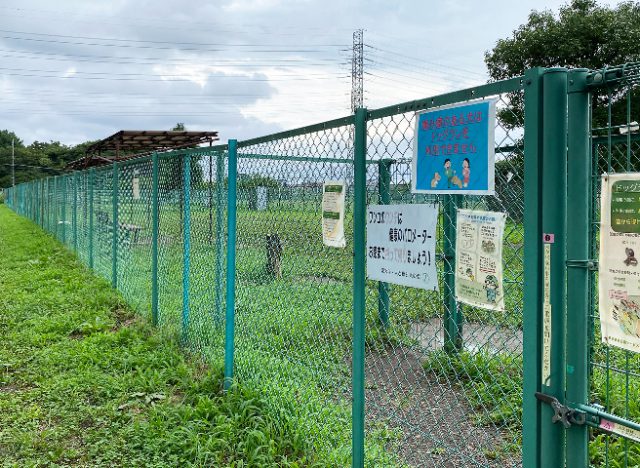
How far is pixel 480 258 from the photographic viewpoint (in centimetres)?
173

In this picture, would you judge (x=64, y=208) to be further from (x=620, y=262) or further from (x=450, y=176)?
(x=620, y=262)

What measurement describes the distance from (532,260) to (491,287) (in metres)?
0.16

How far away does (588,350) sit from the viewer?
1.57 meters

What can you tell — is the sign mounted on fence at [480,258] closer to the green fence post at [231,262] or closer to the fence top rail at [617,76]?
the fence top rail at [617,76]

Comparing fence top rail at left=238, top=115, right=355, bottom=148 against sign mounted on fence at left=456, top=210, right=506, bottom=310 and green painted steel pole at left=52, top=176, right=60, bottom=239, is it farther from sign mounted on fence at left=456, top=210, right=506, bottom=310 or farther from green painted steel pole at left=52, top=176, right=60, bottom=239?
green painted steel pole at left=52, top=176, right=60, bottom=239

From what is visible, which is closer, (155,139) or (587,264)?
(587,264)

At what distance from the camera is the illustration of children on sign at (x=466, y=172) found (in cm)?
181

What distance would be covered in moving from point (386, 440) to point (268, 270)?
4.55 feet

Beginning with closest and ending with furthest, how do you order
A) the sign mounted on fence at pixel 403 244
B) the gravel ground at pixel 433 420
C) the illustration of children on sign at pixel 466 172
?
1. the illustration of children on sign at pixel 466 172
2. the sign mounted on fence at pixel 403 244
3. the gravel ground at pixel 433 420

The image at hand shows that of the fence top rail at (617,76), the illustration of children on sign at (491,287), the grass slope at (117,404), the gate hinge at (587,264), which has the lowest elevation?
the grass slope at (117,404)

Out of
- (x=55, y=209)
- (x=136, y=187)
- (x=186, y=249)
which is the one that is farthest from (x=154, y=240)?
(x=55, y=209)

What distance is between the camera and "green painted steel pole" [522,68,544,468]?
1.59m

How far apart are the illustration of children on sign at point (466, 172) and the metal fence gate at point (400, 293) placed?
157mm

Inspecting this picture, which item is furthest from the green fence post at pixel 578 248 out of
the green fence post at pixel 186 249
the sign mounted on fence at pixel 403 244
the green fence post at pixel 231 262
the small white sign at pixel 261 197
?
the green fence post at pixel 186 249
